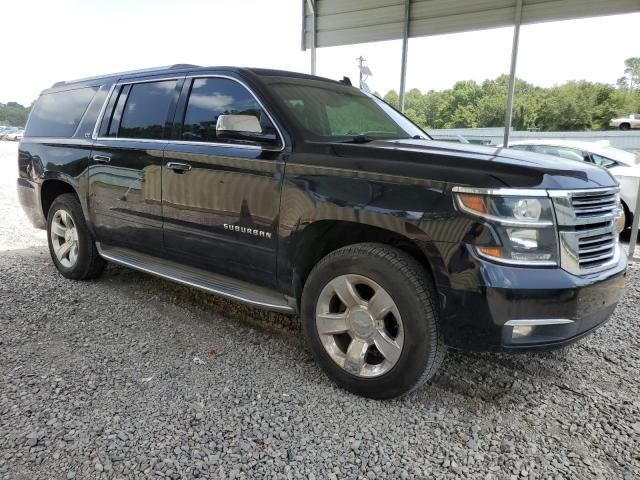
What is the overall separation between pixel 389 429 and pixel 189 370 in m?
1.30

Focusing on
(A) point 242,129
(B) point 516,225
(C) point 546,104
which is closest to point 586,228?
(B) point 516,225

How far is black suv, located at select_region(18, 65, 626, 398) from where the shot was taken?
7.47ft

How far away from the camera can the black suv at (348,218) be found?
7.47 ft

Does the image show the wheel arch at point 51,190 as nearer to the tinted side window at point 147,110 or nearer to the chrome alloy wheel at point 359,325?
the tinted side window at point 147,110

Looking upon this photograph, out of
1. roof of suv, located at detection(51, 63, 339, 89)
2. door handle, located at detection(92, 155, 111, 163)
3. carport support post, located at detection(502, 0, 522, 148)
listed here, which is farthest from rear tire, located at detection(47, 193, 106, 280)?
carport support post, located at detection(502, 0, 522, 148)

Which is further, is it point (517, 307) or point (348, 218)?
point (348, 218)

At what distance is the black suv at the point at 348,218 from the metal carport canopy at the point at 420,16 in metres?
5.87

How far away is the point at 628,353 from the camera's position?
3.36 m

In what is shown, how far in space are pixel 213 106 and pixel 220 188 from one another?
24.9 inches

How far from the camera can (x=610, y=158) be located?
7.62 metres

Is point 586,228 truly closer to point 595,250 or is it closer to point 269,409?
point 595,250

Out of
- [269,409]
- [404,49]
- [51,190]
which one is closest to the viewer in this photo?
[269,409]

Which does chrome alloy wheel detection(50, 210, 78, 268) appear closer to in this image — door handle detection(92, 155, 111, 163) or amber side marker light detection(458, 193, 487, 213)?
Answer: door handle detection(92, 155, 111, 163)

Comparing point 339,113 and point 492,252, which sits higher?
point 339,113
